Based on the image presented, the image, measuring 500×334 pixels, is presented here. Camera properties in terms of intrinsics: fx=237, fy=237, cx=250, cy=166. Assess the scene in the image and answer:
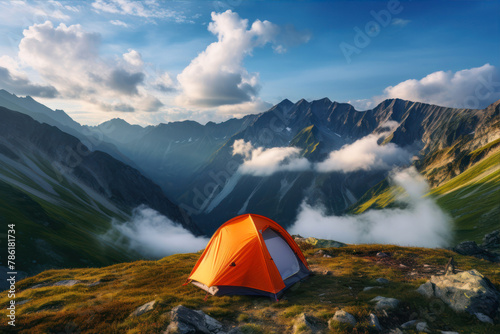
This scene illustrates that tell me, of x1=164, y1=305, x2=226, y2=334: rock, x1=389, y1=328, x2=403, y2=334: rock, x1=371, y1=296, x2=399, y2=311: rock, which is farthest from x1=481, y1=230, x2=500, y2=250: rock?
x1=164, y1=305, x2=226, y2=334: rock

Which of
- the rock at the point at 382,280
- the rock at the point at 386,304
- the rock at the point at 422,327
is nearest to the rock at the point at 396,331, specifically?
the rock at the point at 422,327

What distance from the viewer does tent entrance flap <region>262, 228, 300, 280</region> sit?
16.4 m

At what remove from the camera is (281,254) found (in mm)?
17219

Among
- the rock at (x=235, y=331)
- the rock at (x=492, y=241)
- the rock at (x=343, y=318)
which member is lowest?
the rock at (x=235, y=331)

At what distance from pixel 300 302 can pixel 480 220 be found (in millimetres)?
92665

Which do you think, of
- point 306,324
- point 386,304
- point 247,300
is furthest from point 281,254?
point 386,304

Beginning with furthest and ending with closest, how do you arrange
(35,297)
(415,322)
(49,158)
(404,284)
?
(49,158) < (35,297) < (404,284) < (415,322)

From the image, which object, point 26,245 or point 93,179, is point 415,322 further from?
point 93,179

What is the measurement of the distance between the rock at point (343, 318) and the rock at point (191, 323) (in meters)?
4.12

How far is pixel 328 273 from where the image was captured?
59.9 feet

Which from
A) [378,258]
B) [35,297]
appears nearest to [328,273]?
[378,258]

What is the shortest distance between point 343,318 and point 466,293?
19.7 feet

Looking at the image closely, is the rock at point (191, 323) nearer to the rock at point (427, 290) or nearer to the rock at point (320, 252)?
the rock at point (427, 290)

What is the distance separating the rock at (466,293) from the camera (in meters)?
10.4
